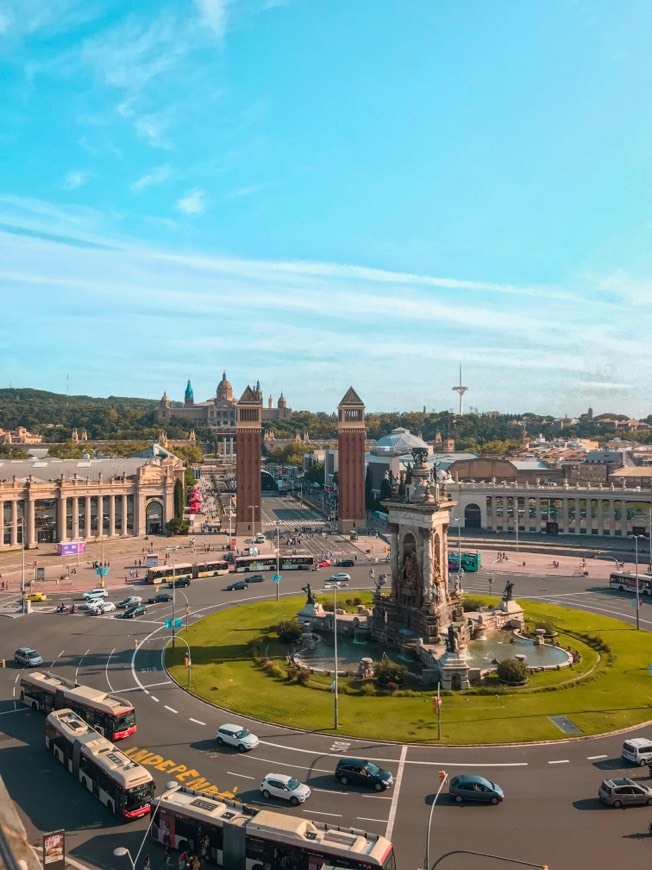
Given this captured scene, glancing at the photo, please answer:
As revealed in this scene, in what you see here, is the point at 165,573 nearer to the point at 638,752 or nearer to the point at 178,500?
the point at 178,500

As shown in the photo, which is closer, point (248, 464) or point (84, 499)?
point (84, 499)

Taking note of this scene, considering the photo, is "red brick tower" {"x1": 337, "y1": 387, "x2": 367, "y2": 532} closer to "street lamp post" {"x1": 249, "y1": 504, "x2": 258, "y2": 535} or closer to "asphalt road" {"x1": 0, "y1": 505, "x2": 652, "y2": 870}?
"street lamp post" {"x1": 249, "y1": 504, "x2": 258, "y2": 535}

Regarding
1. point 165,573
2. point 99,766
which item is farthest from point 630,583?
point 99,766

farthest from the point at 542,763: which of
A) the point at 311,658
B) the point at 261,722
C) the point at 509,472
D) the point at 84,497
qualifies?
the point at 509,472

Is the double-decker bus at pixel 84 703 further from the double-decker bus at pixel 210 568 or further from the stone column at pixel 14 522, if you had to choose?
the stone column at pixel 14 522

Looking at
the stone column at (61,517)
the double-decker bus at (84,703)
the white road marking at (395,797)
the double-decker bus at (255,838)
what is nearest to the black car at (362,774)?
the white road marking at (395,797)

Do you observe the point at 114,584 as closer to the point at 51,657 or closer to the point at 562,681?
the point at 51,657
